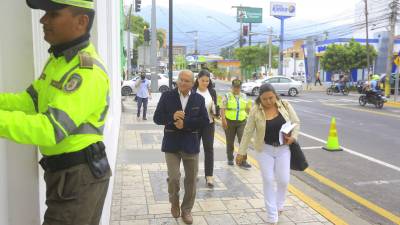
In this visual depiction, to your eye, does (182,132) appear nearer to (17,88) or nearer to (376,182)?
(17,88)

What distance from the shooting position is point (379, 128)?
14.3 metres

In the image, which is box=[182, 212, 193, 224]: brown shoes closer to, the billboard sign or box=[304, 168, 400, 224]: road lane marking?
box=[304, 168, 400, 224]: road lane marking

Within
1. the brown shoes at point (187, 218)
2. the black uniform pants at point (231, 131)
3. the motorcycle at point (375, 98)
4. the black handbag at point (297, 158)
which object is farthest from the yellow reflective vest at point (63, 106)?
the motorcycle at point (375, 98)

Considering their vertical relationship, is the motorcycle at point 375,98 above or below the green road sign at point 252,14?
below

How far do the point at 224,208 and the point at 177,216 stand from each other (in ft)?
2.38

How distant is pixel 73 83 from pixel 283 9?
236 feet

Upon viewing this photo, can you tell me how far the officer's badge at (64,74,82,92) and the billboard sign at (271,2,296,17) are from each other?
69.4m

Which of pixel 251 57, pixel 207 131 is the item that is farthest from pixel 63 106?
pixel 251 57

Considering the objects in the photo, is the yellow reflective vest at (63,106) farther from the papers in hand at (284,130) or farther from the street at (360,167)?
the street at (360,167)

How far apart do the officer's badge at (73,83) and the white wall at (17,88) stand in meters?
0.75

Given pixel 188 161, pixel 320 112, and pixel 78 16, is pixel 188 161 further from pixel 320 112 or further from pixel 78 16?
pixel 320 112

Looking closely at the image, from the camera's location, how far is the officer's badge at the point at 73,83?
1931mm

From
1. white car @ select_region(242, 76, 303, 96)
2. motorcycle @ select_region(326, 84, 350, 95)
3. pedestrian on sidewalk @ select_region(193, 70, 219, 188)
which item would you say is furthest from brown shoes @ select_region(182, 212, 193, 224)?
motorcycle @ select_region(326, 84, 350, 95)

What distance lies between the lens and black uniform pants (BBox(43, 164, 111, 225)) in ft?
7.06
